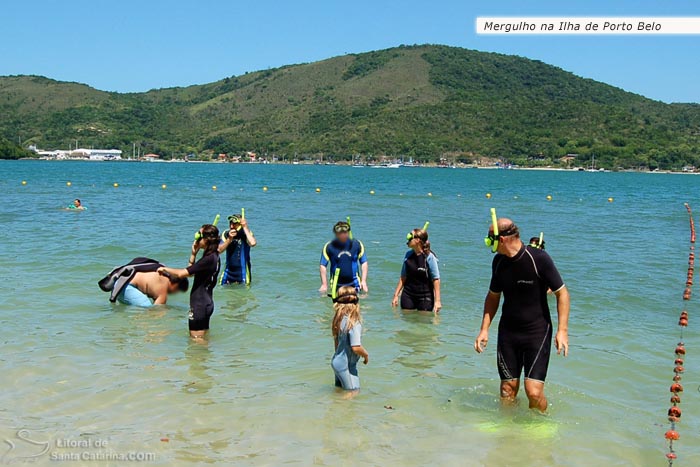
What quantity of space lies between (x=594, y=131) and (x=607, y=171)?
18.8m

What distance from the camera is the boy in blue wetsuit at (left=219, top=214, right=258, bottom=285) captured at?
1149 centimetres

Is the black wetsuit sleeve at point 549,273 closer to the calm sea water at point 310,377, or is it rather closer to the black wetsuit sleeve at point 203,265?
the calm sea water at point 310,377

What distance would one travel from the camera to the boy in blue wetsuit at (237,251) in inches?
452

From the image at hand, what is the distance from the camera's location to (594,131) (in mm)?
167125

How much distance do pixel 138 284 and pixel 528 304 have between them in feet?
19.6

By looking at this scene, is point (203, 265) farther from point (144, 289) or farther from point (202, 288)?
point (144, 289)

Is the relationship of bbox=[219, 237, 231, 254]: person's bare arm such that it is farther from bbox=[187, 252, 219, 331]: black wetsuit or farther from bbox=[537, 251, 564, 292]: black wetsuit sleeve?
bbox=[537, 251, 564, 292]: black wetsuit sleeve

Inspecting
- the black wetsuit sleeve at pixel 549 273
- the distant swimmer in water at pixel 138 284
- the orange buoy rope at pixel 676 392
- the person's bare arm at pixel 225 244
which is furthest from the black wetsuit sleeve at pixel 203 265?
the orange buoy rope at pixel 676 392

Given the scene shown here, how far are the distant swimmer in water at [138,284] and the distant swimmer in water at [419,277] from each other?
3.24m

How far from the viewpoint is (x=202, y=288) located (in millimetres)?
8125

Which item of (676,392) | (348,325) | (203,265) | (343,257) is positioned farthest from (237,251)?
(676,392)

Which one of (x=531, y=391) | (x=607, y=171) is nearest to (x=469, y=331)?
(x=531, y=391)

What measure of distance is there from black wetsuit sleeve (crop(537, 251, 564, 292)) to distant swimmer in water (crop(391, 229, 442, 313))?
353cm

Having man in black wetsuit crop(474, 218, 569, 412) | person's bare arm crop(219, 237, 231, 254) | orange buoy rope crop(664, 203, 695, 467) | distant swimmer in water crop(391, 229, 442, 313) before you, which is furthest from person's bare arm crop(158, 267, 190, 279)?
orange buoy rope crop(664, 203, 695, 467)
